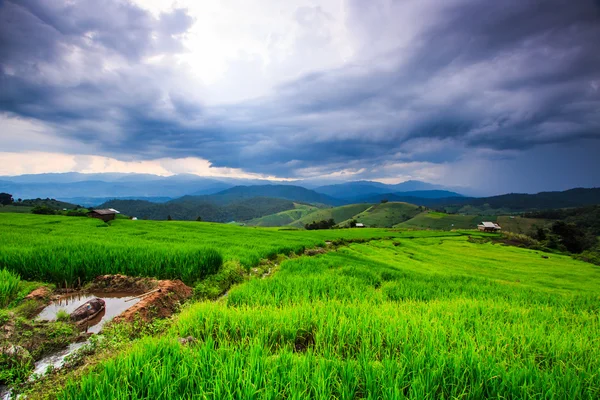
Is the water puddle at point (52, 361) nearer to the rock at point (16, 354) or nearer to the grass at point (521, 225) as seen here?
the rock at point (16, 354)

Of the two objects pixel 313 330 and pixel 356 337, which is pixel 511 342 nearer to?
pixel 356 337

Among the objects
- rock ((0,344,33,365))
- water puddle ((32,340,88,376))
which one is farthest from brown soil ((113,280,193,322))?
rock ((0,344,33,365))

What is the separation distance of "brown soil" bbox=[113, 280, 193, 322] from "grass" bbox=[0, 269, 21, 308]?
3.60 m

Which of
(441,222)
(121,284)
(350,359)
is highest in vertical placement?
(350,359)

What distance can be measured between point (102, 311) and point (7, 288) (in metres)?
3.05

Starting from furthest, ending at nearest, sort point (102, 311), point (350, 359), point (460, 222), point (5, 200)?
point (460, 222)
point (5, 200)
point (102, 311)
point (350, 359)

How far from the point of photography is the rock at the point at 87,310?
20.2 ft

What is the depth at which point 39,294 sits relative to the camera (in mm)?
7281

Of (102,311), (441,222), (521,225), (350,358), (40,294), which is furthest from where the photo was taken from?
(441,222)

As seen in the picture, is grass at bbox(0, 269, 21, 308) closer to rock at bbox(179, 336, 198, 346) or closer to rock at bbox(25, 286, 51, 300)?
rock at bbox(25, 286, 51, 300)

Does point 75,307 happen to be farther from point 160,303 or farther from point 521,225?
point 521,225

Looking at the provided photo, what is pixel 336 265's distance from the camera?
16.0 meters

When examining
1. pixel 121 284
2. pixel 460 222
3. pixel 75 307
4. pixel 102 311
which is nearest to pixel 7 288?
pixel 75 307

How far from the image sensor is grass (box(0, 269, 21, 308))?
6871mm
